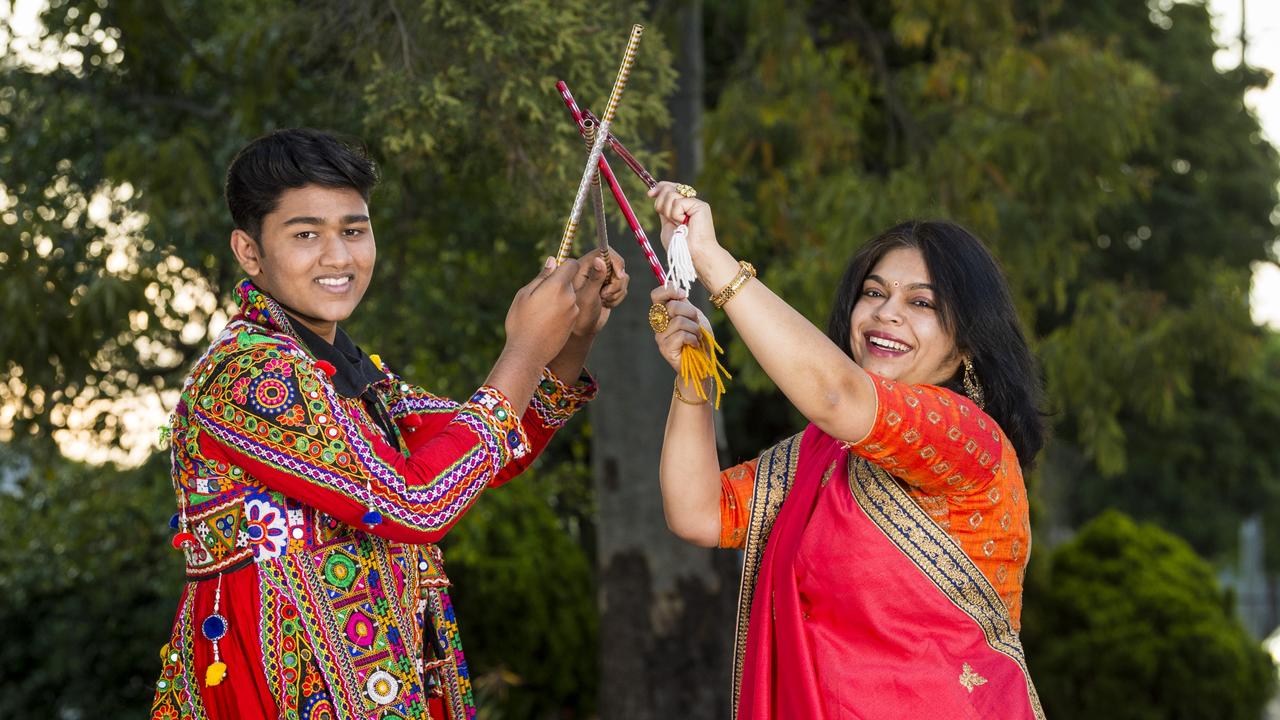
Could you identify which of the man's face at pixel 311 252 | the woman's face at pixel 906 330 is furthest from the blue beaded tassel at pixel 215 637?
the woman's face at pixel 906 330


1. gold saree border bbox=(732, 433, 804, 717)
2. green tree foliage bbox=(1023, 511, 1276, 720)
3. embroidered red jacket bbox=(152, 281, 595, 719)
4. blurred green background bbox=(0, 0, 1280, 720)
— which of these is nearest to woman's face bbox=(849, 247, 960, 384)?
gold saree border bbox=(732, 433, 804, 717)

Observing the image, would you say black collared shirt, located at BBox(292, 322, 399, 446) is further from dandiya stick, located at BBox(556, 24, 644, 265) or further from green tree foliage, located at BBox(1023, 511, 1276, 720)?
green tree foliage, located at BBox(1023, 511, 1276, 720)

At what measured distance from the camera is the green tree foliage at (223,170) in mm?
3922

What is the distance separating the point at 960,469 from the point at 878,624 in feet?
0.95

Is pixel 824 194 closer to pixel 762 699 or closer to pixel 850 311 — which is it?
pixel 850 311

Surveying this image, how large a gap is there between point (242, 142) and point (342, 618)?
3.53m

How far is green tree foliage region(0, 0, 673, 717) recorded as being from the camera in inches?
154

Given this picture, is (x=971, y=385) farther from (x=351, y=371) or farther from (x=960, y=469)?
(x=351, y=371)

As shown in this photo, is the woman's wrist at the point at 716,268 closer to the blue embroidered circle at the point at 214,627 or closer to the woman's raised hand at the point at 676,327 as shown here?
the woman's raised hand at the point at 676,327

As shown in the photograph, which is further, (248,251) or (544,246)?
→ (544,246)

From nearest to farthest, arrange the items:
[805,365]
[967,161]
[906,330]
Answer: [805,365]
[906,330]
[967,161]

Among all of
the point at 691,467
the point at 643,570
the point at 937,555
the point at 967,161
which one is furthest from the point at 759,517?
the point at 967,161

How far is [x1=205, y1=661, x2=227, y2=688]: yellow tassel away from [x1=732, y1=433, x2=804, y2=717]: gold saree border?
0.90m

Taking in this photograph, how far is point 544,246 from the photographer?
4.10 meters
